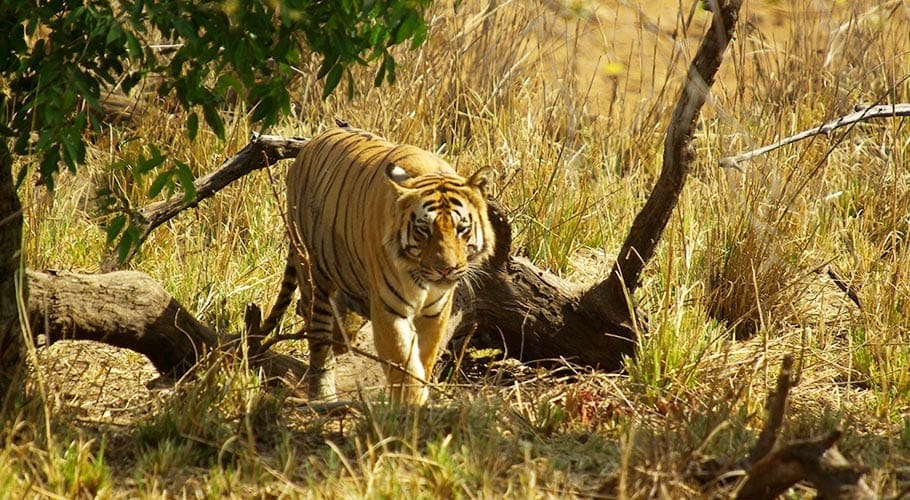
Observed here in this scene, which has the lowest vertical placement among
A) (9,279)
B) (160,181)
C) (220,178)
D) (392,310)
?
(392,310)

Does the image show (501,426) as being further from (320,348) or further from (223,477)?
(320,348)

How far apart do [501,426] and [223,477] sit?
3.19 ft

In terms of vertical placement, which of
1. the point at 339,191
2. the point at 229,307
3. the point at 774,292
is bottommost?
the point at 229,307

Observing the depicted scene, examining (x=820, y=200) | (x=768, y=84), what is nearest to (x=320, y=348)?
(x=820, y=200)

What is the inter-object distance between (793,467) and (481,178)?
218 centimetres

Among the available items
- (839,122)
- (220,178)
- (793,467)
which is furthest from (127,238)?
(839,122)

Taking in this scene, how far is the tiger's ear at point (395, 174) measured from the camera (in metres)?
4.80

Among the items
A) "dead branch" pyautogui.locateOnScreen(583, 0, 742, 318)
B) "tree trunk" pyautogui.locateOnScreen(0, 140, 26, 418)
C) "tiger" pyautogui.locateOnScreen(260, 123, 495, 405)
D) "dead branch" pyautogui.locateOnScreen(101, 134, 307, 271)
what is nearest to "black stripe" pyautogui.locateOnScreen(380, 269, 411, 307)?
"tiger" pyautogui.locateOnScreen(260, 123, 495, 405)

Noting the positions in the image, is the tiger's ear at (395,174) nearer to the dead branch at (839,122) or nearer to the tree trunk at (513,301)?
the tree trunk at (513,301)

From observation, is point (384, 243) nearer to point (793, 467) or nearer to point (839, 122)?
point (839, 122)

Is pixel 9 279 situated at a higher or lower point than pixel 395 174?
lower

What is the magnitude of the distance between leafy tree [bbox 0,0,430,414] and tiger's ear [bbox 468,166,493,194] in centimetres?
115

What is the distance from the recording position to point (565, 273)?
6.59m

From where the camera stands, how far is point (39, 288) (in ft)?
14.2
